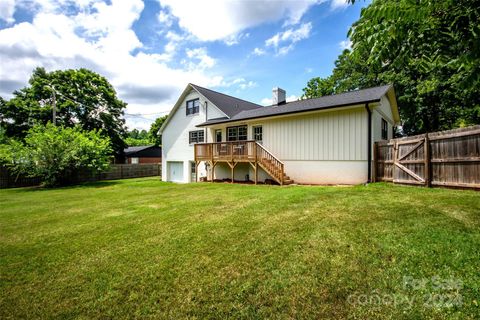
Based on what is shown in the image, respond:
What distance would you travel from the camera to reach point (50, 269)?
346cm

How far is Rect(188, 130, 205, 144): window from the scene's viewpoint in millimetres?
16781

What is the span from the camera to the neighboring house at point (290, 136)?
9.84 m

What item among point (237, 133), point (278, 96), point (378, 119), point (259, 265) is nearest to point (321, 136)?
point (378, 119)

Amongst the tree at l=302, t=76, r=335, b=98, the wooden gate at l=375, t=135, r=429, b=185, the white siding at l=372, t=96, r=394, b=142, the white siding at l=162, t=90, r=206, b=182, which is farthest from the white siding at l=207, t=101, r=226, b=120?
the tree at l=302, t=76, r=335, b=98

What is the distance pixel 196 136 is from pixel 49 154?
999 cm

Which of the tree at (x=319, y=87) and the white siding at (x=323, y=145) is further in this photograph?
the tree at (x=319, y=87)

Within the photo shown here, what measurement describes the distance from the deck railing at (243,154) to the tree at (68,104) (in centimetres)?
1537

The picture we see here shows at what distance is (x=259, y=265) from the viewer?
316cm

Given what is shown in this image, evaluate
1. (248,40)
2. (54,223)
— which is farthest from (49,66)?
(54,223)

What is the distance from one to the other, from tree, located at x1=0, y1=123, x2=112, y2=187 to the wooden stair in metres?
13.3

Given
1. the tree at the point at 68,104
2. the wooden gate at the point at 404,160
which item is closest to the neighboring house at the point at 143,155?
the tree at the point at 68,104

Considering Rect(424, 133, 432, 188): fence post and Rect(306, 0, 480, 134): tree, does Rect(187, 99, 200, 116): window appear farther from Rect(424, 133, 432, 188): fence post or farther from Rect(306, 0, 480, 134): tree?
Rect(306, 0, 480, 134): tree

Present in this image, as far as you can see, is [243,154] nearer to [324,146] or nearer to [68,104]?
[324,146]

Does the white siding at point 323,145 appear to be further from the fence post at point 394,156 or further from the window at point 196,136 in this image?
the window at point 196,136
